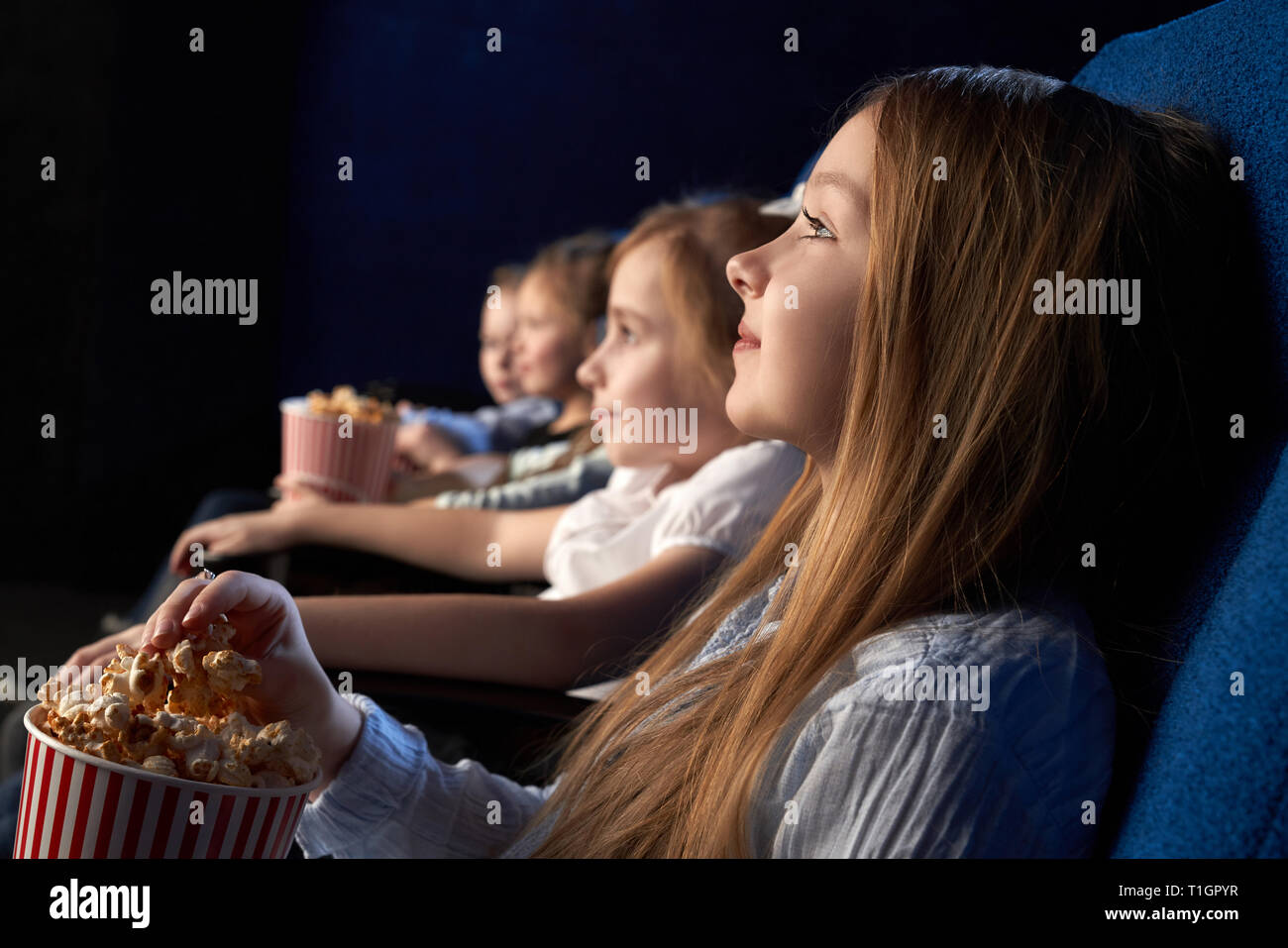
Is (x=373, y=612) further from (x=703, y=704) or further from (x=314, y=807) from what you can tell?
(x=703, y=704)

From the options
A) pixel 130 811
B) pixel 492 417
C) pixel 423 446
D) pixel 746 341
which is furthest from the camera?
pixel 492 417

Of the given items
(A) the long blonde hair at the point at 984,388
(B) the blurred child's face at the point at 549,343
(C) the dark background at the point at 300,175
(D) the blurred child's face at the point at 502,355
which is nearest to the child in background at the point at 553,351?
(B) the blurred child's face at the point at 549,343

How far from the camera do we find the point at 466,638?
3.39ft

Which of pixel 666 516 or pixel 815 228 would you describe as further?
pixel 666 516

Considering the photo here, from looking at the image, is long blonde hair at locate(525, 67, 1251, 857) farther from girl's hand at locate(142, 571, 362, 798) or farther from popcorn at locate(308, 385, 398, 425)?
popcorn at locate(308, 385, 398, 425)

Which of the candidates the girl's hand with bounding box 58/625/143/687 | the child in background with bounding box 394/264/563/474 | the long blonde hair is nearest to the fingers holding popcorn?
the girl's hand with bounding box 58/625/143/687

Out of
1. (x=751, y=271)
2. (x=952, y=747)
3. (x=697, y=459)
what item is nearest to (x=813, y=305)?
(x=751, y=271)

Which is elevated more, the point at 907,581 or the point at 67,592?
the point at 907,581

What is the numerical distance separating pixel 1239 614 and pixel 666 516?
2.32 ft

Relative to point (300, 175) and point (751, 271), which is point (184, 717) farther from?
point (300, 175)

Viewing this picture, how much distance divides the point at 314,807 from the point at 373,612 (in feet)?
0.86

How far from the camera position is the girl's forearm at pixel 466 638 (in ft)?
3.26

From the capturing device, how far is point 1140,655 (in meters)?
0.67
